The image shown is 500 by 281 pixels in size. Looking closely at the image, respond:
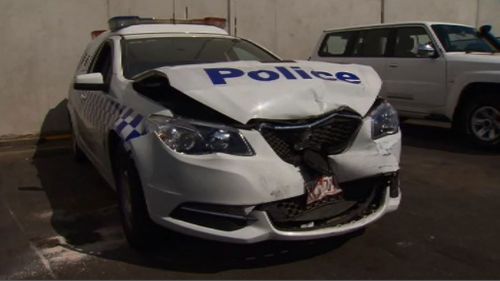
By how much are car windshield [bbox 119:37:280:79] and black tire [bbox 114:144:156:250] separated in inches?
35.0

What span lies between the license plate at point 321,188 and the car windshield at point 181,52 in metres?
1.89

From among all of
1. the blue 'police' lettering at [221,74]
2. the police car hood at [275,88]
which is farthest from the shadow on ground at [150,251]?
the blue 'police' lettering at [221,74]

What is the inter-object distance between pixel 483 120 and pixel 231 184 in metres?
5.12

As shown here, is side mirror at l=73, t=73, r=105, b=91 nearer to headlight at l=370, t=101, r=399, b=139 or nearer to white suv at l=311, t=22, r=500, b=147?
headlight at l=370, t=101, r=399, b=139

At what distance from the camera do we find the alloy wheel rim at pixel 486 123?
707 centimetres

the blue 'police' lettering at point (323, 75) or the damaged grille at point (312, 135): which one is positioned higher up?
the blue 'police' lettering at point (323, 75)

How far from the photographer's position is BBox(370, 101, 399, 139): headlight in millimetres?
3672

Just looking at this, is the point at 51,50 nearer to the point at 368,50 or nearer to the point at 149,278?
the point at 368,50

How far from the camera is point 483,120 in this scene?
7184 mm

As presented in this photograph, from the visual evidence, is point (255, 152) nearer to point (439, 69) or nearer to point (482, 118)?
point (482, 118)

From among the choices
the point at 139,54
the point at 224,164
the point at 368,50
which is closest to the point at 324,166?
the point at 224,164

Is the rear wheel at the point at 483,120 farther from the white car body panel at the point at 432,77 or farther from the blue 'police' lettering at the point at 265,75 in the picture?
the blue 'police' lettering at the point at 265,75

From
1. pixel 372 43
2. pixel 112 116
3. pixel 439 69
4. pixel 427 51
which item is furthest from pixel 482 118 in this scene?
pixel 112 116

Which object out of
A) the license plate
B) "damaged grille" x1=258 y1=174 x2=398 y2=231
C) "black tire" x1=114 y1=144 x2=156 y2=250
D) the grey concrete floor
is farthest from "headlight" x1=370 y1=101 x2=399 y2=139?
"black tire" x1=114 y1=144 x2=156 y2=250
